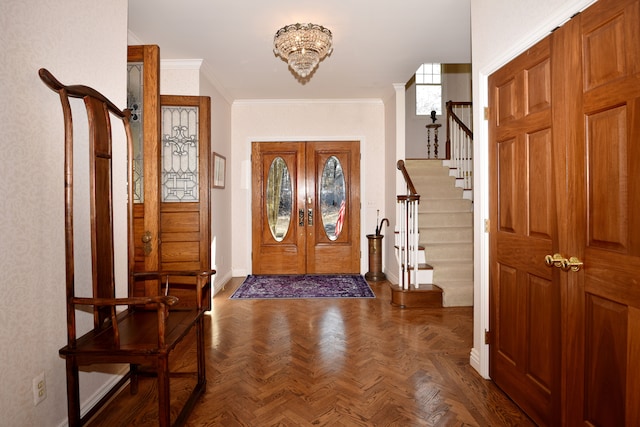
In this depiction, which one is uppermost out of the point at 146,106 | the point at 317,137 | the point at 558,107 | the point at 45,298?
the point at 317,137

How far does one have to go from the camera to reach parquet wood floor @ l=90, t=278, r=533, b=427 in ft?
6.65

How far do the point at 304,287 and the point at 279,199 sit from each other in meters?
1.59

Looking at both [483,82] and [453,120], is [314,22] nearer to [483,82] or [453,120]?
[483,82]

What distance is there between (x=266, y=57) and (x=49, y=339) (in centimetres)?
342

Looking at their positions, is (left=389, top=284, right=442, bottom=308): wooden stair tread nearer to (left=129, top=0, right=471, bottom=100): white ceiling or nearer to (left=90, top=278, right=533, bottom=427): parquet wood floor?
(left=90, top=278, right=533, bottom=427): parquet wood floor

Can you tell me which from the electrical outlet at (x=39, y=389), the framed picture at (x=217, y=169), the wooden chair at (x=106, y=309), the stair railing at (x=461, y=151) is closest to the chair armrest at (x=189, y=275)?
the wooden chair at (x=106, y=309)

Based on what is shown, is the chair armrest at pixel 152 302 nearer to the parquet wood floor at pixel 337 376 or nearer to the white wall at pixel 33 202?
the white wall at pixel 33 202

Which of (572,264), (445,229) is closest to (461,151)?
(445,229)

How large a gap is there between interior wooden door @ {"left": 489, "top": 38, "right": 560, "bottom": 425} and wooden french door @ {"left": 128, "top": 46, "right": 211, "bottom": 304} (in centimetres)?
249

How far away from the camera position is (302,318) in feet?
12.1

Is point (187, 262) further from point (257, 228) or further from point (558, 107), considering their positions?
point (558, 107)

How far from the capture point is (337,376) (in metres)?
2.48

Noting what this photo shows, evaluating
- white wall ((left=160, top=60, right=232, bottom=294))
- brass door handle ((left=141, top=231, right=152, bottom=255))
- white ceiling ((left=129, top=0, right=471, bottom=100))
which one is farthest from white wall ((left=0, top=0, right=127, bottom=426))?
white wall ((left=160, top=60, right=232, bottom=294))

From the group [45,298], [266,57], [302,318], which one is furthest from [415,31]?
[45,298]
